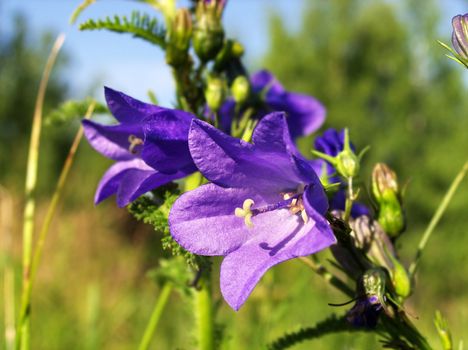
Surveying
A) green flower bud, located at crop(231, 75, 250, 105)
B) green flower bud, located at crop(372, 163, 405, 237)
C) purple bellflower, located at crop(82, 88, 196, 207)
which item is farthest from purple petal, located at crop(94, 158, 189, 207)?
green flower bud, located at crop(372, 163, 405, 237)

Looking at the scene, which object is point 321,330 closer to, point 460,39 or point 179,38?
point 460,39

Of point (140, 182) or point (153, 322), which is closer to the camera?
point (140, 182)

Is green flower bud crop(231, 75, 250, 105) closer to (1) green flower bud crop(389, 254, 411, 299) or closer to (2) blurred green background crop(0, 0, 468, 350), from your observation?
(1) green flower bud crop(389, 254, 411, 299)

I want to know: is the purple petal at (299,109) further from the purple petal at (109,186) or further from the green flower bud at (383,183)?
the purple petal at (109,186)

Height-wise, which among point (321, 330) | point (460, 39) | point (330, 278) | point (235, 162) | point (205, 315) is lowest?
point (205, 315)

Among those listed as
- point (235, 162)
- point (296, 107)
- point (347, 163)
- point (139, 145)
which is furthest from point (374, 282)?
point (296, 107)

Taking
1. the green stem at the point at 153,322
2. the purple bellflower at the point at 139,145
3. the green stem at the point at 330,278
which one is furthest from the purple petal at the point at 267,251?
the green stem at the point at 153,322
